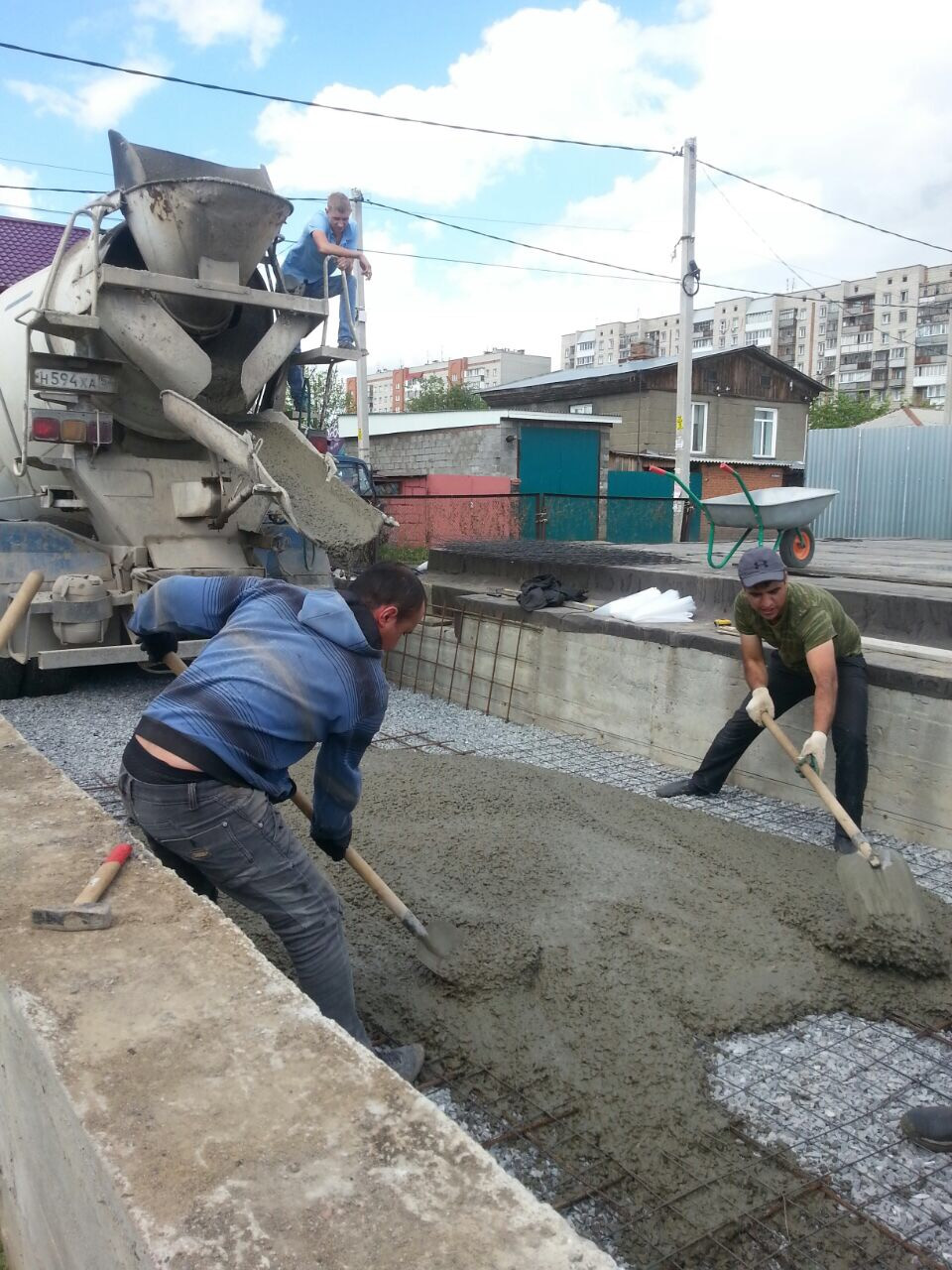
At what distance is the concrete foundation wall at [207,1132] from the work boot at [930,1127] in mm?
1437

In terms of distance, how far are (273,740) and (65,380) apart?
4288 millimetres

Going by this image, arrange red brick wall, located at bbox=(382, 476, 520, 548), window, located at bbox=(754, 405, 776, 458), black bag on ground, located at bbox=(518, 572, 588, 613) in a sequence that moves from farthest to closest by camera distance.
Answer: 1. window, located at bbox=(754, 405, 776, 458)
2. red brick wall, located at bbox=(382, 476, 520, 548)
3. black bag on ground, located at bbox=(518, 572, 588, 613)

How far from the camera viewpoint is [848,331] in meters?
74.8

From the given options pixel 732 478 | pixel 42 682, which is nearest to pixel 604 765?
pixel 42 682

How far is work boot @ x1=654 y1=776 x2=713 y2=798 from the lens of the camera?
186 inches

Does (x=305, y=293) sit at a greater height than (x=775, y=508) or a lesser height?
greater

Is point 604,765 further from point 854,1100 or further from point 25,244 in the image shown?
point 25,244

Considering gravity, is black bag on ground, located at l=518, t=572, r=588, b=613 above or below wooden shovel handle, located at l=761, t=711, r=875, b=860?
above

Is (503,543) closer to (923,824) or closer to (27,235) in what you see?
(923,824)

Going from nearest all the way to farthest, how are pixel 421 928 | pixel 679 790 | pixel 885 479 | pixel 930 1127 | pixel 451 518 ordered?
1. pixel 930 1127
2. pixel 421 928
3. pixel 679 790
4. pixel 451 518
5. pixel 885 479

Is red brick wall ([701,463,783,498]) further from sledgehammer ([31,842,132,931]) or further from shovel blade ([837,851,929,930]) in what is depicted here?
sledgehammer ([31,842,132,931])

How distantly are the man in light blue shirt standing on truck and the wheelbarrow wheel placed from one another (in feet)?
11.7

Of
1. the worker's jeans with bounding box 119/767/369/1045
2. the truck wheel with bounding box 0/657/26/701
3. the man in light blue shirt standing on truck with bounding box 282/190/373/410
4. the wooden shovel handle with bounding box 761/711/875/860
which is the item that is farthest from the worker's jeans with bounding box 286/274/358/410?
the worker's jeans with bounding box 119/767/369/1045

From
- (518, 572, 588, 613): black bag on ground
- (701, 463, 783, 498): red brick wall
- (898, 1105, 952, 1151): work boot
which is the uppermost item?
(701, 463, 783, 498): red brick wall
